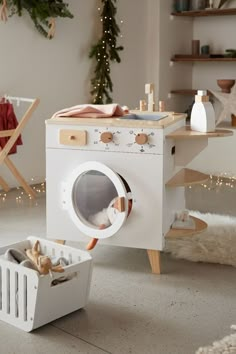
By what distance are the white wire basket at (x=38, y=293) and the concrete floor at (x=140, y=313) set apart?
41 mm

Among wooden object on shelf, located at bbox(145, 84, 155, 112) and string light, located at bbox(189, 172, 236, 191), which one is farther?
string light, located at bbox(189, 172, 236, 191)

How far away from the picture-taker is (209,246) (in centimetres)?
318

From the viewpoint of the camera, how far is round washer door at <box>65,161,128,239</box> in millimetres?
2816

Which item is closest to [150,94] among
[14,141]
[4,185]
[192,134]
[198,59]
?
[192,134]

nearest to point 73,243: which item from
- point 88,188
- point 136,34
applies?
point 88,188

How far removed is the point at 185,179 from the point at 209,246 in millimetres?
419

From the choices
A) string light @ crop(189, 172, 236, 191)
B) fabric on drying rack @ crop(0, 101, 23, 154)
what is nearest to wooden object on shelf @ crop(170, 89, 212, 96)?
string light @ crop(189, 172, 236, 191)

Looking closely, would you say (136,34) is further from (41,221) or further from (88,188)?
(88,188)

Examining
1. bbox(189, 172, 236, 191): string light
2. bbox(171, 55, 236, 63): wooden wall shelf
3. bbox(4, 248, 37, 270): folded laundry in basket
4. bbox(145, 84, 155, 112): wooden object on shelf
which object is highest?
bbox(171, 55, 236, 63): wooden wall shelf

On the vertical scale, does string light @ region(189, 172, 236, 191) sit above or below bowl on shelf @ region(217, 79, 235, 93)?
below

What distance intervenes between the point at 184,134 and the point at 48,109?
241 centimetres

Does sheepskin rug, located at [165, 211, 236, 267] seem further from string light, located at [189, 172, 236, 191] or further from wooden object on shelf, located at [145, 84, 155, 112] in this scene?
string light, located at [189, 172, 236, 191]

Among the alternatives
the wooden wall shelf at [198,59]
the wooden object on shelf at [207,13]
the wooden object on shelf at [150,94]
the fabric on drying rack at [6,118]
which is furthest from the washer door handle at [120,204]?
the wooden object on shelf at [207,13]

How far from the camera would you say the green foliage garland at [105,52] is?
527cm
